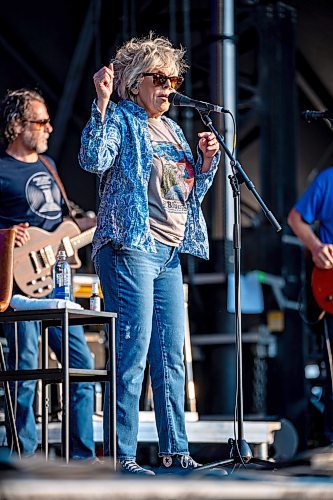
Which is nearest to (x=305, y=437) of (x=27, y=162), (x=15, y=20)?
(x=27, y=162)

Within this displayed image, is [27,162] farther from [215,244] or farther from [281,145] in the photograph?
[281,145]

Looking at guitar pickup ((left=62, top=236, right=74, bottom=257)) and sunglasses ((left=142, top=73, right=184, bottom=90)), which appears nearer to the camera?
sunglasses ((left=142, top=73, right=184, bottom=90))

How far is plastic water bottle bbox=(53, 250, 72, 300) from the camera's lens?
4.39m

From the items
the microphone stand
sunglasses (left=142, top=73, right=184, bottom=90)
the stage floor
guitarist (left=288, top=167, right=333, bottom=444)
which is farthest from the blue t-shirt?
the stage floor

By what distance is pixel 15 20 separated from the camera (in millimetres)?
8898

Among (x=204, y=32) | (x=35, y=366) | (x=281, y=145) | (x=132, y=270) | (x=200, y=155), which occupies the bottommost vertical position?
(x=35, y=366)

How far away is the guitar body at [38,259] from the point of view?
538 centimetres

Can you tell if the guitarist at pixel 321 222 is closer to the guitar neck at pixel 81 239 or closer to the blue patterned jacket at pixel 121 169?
the guitar neck at pixel 81 239

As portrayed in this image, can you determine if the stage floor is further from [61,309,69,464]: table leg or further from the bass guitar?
the bass guitar

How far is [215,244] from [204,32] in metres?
1.96

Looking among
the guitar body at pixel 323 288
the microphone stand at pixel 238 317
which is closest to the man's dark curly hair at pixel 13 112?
the microphone stand at pixel 238 317

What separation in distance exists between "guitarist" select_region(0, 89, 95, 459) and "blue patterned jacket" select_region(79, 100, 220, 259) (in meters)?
1.17

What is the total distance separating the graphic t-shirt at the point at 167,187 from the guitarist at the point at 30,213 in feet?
3.98

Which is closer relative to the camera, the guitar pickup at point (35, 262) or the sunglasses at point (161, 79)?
the sunglasses at point (161, 79)
